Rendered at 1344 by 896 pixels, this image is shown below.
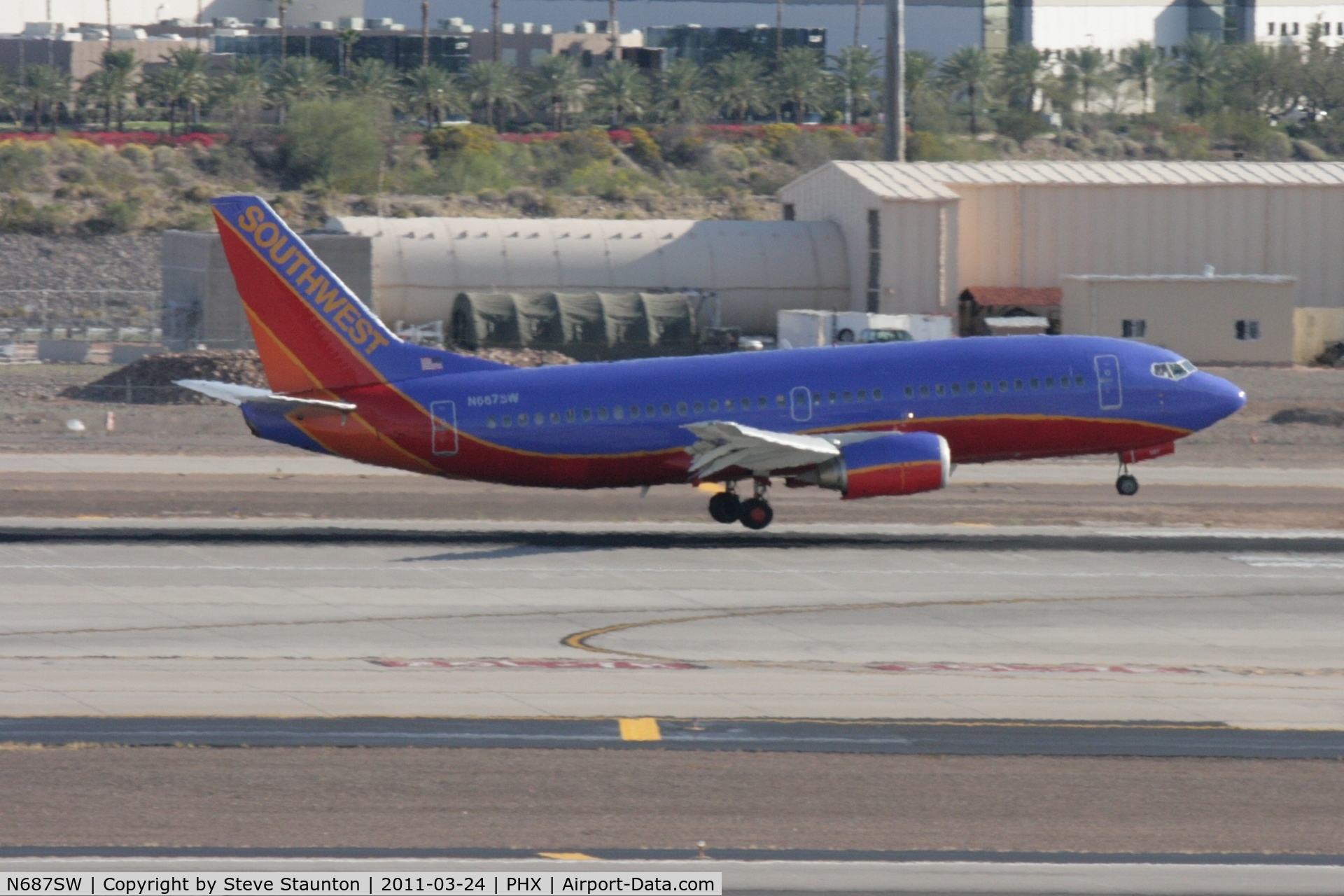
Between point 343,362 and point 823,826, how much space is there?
899 inches

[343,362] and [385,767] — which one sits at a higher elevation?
[343,362]

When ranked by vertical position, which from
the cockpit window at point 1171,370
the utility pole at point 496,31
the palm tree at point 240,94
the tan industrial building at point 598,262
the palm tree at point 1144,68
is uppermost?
the utility pole at point 496,31

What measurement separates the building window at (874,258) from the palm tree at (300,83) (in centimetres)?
8178

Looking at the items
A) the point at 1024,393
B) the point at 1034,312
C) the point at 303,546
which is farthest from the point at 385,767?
the point at 1034,312

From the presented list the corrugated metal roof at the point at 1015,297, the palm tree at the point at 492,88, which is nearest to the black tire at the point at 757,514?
the corrugated metal roof at the point at 1015,297

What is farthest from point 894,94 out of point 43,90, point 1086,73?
point 1086,73

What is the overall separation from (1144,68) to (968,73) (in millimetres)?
22536

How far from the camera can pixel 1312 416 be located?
195 feet

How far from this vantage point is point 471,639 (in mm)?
27688

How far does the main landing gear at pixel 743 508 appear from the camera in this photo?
39031 millimetres

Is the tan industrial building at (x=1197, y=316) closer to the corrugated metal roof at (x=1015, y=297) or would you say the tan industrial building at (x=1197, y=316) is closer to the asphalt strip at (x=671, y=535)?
the corrugated metal roof at (x=1015, y=297)

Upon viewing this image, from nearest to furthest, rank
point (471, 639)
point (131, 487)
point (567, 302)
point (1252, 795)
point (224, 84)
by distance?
point (1252, 795)
point (471, 639)
point (131, 487)
point (567, 302)
point (224, 84)

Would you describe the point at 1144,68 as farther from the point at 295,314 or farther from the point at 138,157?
the point at 295,314

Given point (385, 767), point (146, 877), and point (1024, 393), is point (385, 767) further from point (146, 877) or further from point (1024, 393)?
point (1024, 393)
